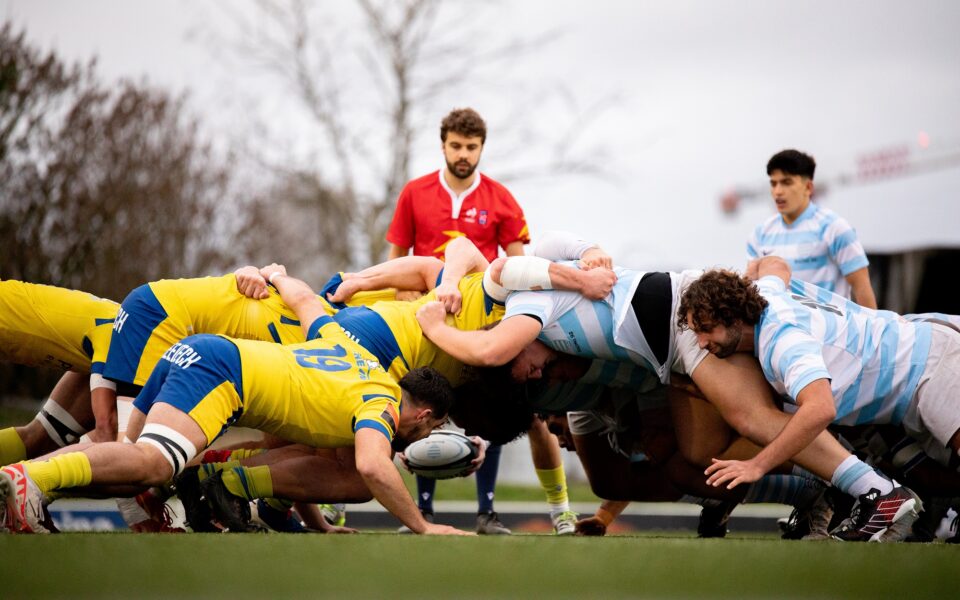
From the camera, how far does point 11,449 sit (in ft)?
19.0

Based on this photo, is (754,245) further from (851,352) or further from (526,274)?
(526,274)

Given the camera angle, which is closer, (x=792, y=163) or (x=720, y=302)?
(x=720, y=302)

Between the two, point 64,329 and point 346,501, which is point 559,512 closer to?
point 346,501

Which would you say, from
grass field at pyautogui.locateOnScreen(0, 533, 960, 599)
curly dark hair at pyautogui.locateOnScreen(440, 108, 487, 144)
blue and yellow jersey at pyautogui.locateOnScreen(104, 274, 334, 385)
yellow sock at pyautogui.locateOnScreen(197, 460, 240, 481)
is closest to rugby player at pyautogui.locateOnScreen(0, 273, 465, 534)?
yellow sock at pyautogui.locateOnScreen(197, 460, 240, 481)

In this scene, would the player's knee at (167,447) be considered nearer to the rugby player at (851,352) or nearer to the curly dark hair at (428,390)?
the curly dark hair at (428,390)

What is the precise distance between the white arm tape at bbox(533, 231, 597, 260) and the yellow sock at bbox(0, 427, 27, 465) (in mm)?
2816

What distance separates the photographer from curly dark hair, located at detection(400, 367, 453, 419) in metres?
4.88

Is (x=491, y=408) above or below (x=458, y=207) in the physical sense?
below

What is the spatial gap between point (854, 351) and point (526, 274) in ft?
4.86

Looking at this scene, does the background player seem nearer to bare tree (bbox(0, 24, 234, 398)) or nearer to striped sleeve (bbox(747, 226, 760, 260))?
striped sleeve (bbox(747, 226, 760, 260))

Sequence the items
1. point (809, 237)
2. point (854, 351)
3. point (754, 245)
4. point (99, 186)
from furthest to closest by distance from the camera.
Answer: point (99, 186), point (754, 245), point (809, 237), point (854, 351)

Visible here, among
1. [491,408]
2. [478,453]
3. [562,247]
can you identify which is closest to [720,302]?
[562,247]

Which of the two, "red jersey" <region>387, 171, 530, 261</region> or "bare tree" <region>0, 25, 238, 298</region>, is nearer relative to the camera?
"red jersey" <region>387, 171, 530, 261</region>

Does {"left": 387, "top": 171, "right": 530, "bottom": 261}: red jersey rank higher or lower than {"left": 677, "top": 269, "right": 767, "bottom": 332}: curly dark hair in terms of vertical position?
higher
